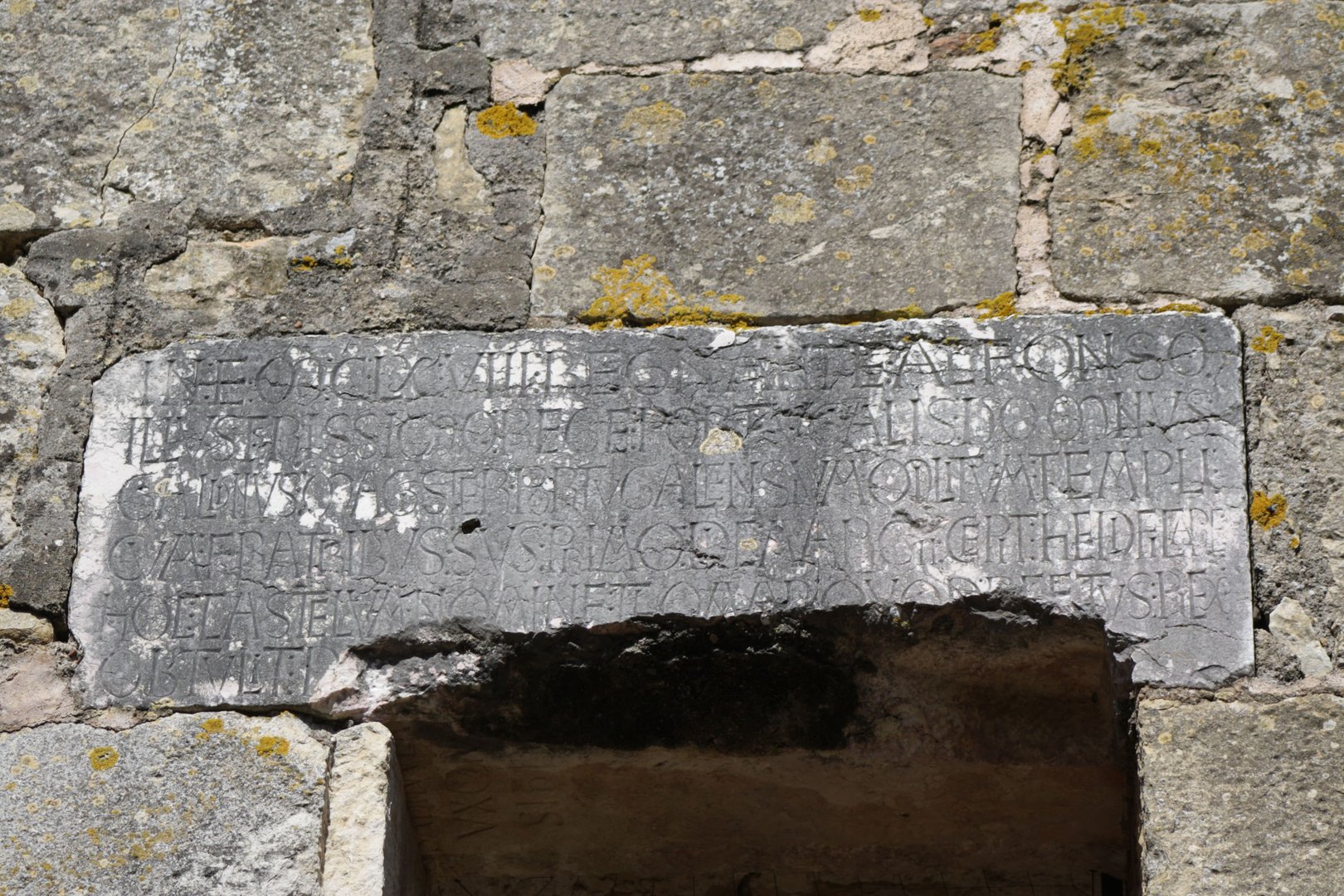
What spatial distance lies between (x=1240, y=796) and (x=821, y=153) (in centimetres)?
131

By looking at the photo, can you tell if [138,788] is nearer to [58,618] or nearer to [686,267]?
[58,618]

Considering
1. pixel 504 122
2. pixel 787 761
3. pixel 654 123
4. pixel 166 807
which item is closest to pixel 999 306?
pixel 654 123

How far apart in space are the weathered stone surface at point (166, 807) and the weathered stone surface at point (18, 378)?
34 centimetres

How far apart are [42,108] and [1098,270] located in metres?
2.00

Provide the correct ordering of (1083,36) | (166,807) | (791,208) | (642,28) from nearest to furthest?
(166,807), (791,208), (1083,36), (642,28)

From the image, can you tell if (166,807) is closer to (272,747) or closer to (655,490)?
(272,747)

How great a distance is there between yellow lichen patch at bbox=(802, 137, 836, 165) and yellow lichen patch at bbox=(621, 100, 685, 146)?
247 mm

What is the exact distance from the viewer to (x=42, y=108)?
3.35m

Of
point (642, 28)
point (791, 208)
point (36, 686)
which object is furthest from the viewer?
point (642, 28)

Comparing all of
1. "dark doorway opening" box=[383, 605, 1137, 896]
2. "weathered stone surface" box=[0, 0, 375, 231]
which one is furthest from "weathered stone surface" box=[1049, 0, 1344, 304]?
"weathered stone surface" box=[0, 0, 375, 231]

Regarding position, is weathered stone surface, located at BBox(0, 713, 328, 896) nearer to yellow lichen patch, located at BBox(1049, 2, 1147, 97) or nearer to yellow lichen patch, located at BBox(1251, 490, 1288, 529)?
yellow lichen patch, located at BBox(1251, 490, 1288, 529)

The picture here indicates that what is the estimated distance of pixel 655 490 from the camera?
2873mm

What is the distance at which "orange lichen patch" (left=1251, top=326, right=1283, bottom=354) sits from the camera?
2877mm

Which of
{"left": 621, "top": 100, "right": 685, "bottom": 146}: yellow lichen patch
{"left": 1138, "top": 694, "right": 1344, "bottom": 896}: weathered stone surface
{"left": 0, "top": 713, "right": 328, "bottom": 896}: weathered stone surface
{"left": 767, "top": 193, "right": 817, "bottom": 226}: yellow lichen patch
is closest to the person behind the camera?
{"left": 1138, "top": 694, "right": 1344, "bottom": 896}: weathered stone surface
